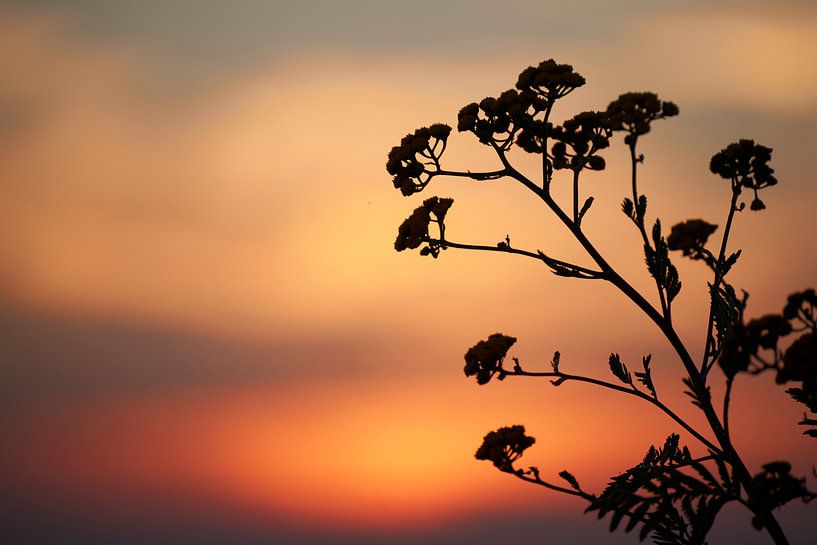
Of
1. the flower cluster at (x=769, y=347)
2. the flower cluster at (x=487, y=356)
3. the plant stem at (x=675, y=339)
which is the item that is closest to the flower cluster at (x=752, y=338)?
the flower cluster at (x=769, y=347)

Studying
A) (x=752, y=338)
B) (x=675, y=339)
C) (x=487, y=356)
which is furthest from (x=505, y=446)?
(x=752, y=338)

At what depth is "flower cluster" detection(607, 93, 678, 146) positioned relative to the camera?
823cm

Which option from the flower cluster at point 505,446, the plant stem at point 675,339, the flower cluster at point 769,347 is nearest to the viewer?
the flower cluster at point 769,347

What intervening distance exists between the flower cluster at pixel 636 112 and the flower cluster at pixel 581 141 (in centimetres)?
107

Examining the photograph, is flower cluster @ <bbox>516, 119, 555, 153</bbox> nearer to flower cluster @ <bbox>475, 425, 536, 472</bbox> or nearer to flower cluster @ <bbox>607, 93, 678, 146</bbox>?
flower cluster @ <bbox>607, 93, 678, 146</bbox>

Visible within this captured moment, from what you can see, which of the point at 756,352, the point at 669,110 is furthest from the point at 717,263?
the point at 756,352

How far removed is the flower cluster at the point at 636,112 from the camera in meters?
8.23

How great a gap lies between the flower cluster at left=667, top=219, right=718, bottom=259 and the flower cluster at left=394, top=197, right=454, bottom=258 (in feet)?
8.66

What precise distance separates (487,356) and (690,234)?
2566 millimetres

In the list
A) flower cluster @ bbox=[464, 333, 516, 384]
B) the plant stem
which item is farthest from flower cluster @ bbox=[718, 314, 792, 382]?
flower cluster @ bbox=[464, 333, 516, 384]

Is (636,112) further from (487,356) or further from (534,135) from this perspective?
(487,356)

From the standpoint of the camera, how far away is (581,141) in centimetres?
952

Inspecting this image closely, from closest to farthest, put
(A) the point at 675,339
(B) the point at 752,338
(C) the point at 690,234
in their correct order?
(B) the point at 752,338
(C) the point at 690,234
(A) the point at 675,339

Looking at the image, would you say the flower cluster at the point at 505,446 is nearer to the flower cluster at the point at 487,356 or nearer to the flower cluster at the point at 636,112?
the flower cluster at the point at 487,356
